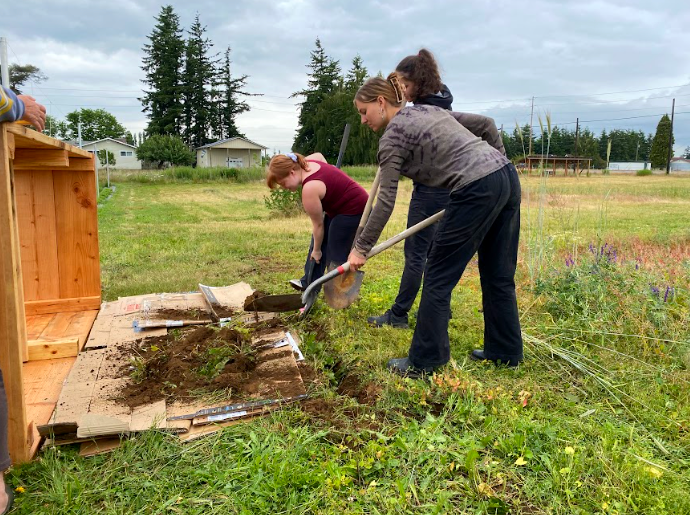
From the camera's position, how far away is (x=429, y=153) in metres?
2.73

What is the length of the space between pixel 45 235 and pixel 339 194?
100 inches

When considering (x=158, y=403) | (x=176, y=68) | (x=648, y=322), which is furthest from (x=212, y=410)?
(x=176, y=68)

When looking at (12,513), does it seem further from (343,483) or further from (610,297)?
(610,297)

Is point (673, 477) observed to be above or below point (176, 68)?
below

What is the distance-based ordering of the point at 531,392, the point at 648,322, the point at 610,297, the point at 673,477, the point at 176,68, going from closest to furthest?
the point at 673,477 < the point at 531,392 < the point at 648,322 < the point at 610,297 < the point at 176,68

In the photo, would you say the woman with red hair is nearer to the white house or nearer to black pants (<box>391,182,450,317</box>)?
black pants (<box>391,182,450,317</box>)

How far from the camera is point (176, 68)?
5228 cm

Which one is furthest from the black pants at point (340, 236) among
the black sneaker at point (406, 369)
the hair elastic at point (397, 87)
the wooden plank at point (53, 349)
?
the wooden plank at point (53, 349)

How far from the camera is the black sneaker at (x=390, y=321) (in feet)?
13.0

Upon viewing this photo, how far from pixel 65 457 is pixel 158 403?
46 centimetres

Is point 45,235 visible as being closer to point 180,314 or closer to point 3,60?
point 180,314

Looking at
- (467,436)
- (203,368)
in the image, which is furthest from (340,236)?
(467,436)

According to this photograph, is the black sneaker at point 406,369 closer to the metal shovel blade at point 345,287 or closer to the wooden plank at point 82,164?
the metal shovel blade at point 345,287

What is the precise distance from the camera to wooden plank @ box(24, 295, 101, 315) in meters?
4.29
